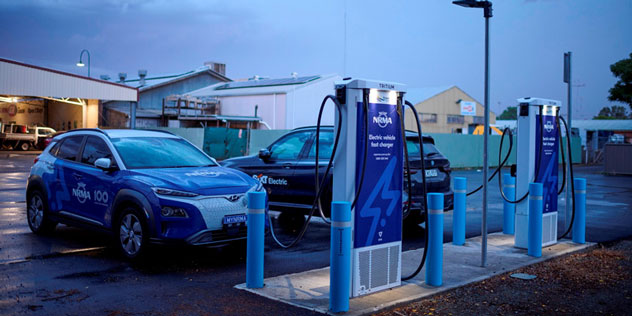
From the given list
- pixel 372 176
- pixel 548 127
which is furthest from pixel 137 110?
pixel 372 176

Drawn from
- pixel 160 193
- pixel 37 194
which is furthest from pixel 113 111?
pixel 160 193

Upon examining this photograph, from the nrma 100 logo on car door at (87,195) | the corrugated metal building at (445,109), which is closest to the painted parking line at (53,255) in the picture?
the nrma 100 logo on car door at (87,195)

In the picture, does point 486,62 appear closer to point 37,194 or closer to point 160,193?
point 160,193

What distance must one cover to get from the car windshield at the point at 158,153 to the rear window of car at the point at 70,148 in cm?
84

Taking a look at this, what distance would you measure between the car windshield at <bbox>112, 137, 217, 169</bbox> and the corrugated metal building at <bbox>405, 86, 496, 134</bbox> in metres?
43.8

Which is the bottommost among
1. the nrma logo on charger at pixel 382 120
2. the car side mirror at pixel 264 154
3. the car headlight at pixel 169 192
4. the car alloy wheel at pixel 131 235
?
the car alloy wheel at pixel 131 235

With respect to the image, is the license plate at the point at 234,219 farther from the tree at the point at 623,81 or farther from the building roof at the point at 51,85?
the tree at the point at 623,81

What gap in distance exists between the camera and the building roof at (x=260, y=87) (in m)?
40.8

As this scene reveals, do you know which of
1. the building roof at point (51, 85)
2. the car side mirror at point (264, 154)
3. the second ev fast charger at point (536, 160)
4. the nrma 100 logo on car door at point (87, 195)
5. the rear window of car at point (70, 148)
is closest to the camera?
the nrma 100 logo on car door at point (87, 195)

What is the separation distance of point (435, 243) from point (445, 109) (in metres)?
50.8

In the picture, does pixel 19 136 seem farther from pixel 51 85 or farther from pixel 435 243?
pixel 435 243

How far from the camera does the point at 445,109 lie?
5612cm

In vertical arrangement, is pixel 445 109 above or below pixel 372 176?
above

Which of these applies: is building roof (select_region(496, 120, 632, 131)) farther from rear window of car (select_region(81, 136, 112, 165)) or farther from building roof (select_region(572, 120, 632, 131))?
rear window of car (select_region(81, 136, 112, 165))
